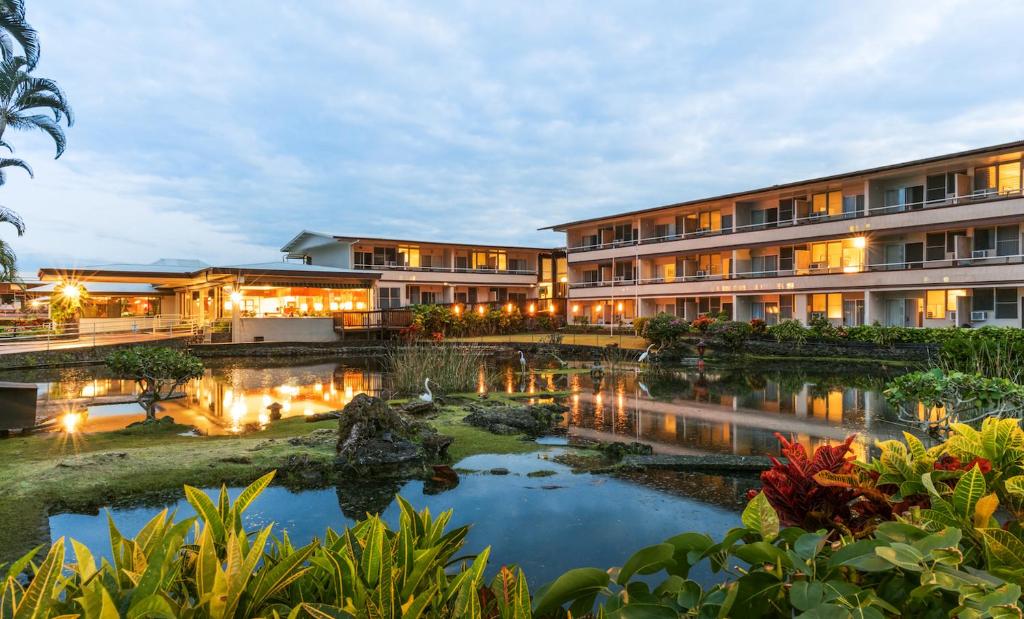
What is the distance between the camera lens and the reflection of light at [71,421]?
10.3 metres

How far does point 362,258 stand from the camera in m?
42.5

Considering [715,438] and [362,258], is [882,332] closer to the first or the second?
[715,438]

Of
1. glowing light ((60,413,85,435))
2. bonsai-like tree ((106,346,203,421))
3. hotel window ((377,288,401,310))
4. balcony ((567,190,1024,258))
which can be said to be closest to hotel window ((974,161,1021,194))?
balcony ((567,190,1024,258))

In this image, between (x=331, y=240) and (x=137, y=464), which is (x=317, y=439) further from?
(x=331, y=240)

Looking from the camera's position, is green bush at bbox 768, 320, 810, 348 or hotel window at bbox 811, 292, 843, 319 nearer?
green bush at bbox 768, 320, 810, 348

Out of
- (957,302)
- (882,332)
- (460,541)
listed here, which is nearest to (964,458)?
(460,541)

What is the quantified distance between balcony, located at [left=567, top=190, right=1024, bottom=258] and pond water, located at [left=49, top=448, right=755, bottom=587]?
85.7 feet

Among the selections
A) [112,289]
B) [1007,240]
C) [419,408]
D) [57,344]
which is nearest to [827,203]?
[1007,240]

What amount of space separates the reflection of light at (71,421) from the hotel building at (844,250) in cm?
2917

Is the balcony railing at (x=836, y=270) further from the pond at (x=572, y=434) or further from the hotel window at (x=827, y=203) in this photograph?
the pond at (x=572, y=434)

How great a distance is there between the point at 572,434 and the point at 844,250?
90.7 ft

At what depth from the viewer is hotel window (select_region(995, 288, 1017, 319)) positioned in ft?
86.1

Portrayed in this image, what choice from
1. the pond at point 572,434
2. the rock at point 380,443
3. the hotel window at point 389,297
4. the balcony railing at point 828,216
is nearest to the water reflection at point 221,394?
the pond at point 572,434

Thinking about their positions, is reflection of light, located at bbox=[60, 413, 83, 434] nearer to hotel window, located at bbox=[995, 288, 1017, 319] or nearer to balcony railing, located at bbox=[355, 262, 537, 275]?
balcony railing, located at bbox=[355, 262, 537, 275]
